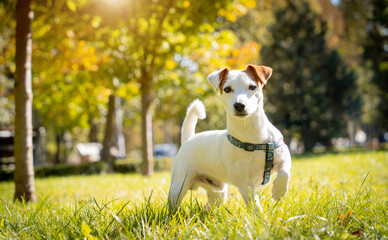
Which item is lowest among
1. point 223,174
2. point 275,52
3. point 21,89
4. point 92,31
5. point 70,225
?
point 70,225

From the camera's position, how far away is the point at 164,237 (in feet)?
7.69

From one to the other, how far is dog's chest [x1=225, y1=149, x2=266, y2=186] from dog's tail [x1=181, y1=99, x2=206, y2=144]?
0.83 m

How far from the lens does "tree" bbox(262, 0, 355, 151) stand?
20609 millimetres

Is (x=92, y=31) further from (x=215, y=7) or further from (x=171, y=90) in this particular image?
(x=171, y=90)

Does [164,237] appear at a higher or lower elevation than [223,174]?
lower

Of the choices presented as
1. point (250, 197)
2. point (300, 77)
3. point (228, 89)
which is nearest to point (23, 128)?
point (228, 89)

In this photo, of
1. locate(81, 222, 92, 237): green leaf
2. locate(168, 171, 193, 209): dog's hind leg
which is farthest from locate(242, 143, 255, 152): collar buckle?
locate(81, 222, 92, 237): green leaf

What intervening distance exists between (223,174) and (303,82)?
62.6 ft

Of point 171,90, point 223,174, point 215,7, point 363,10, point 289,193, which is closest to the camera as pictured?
point 223,174

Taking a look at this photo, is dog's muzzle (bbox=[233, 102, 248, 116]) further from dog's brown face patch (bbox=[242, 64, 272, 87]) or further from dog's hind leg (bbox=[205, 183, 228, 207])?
dog's hind leg (bbox=[205, 183, 228, 207])

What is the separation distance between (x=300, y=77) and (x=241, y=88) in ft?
62.8

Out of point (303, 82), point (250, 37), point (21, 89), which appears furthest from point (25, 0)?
point (303, 82)

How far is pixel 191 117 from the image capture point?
147 inches

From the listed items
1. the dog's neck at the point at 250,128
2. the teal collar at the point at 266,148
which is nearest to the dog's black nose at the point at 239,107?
the dog's neck at the point at 250,128
